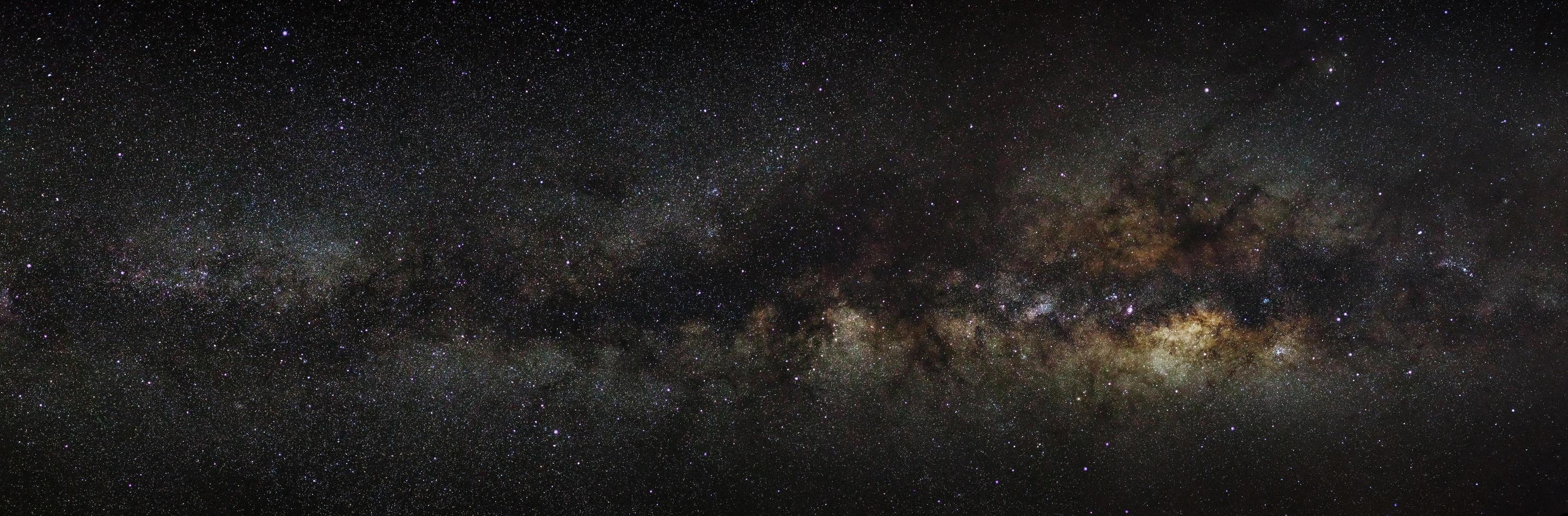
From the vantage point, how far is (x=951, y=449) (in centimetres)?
535

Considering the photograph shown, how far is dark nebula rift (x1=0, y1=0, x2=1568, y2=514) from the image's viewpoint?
4328 millimetres

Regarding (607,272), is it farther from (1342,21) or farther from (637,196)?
(1342,21)

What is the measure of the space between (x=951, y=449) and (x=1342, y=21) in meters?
4.22

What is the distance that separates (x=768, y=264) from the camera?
16.2ft

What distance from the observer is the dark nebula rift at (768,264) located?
14.2ft

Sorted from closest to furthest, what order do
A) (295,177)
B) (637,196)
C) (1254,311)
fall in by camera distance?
(295,177)
(637,196)
(1254,311)

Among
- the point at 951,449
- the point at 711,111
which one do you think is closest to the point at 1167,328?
the point at 951,449

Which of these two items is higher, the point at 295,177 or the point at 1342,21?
the point at 1342,21

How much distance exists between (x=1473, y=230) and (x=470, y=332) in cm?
767

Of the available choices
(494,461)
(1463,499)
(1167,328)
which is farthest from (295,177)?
(1463,499)

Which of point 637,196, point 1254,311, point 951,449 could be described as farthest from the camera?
point 951,449

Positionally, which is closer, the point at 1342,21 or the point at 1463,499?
the point at 1342,21

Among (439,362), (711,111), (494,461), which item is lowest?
(494,461)

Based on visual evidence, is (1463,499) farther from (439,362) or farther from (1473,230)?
(439,362)
